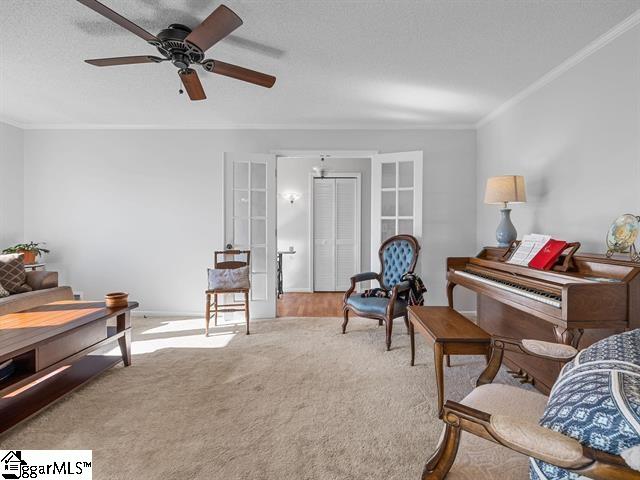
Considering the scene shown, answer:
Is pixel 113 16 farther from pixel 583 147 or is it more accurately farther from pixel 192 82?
pixel 583 147

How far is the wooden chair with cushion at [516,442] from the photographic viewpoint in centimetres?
67

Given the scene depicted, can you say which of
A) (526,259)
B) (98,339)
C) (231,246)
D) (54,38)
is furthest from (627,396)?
(231,246)

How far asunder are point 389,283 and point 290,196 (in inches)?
113

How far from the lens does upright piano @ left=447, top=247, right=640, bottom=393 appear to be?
5.47 feet

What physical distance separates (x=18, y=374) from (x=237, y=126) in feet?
11.1

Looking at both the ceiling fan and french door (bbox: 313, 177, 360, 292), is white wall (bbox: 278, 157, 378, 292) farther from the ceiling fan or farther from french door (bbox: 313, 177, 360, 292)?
the ceiling fan

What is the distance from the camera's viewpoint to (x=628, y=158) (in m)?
2.08

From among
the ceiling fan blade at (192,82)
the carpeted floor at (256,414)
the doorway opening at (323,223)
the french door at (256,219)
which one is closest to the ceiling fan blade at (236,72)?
the ceiling fan blade at (192,82)

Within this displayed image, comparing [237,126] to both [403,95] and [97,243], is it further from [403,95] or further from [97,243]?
[97,243]

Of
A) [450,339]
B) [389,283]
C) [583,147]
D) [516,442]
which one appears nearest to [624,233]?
[583,147]

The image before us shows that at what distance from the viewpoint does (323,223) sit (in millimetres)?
5887

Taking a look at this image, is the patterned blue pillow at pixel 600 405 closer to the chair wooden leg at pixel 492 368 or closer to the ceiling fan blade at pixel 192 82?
the chair wooden leg at pixel 492 368

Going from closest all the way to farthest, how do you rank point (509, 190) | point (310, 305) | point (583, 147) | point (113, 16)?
point (113, 16)
point (583, 147)
point (509, 190)
point (310, 305)

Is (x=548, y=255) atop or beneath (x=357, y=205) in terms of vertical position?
beneath
